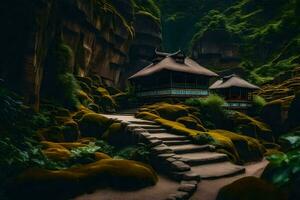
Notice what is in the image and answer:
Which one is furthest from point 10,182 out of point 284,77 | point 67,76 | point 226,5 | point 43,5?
point 226,5

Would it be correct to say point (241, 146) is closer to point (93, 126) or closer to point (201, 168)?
point (201, 168)

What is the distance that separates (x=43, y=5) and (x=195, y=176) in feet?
40.4

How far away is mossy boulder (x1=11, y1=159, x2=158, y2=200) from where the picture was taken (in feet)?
35.0

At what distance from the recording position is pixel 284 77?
47.4 meters

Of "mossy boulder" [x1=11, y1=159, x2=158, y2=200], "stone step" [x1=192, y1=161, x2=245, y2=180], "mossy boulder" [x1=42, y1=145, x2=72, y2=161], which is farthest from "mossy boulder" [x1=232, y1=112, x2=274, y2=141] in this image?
"mossy boulder" [x1=42, y1=145, x2=72, y2=161]

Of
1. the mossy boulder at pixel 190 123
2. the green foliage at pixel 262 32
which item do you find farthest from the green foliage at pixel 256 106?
the green foliage at pixel 262 32

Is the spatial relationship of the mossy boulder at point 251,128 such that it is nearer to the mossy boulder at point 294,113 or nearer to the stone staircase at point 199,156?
the mossy boulder at point 294,113

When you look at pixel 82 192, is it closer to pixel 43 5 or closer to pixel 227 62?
pixel 43 5

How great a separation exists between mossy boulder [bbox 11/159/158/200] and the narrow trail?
1.87ft

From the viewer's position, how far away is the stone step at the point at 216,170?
14235mm

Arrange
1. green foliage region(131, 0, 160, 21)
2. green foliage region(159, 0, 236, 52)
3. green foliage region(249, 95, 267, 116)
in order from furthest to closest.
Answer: green foliage region(159, 0, 236, 52)
green foliage region(131, 0, 160, 21)
green foliage region(249, 95, 267, 116)

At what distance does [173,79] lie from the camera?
1356 inches

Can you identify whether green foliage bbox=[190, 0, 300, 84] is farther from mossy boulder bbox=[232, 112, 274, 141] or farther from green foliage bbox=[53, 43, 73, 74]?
green foliage bbox=[53, 43, 73, 74]

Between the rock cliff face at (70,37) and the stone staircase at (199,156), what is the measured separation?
315 inches
